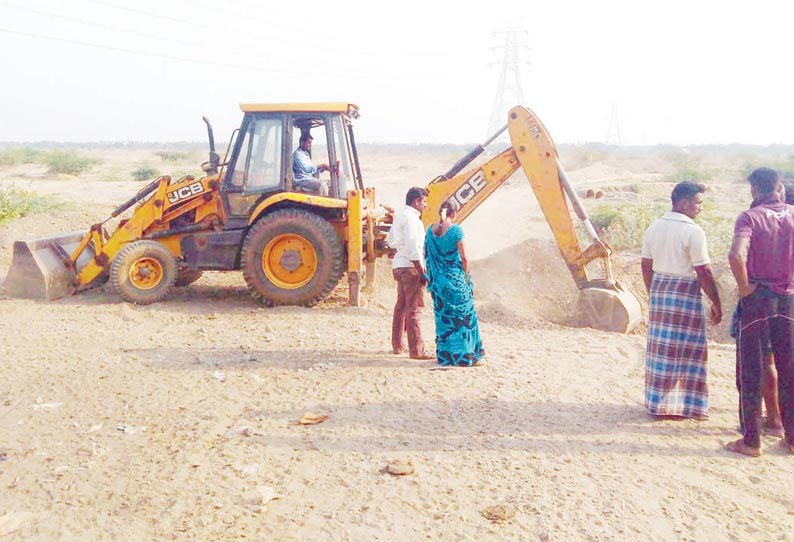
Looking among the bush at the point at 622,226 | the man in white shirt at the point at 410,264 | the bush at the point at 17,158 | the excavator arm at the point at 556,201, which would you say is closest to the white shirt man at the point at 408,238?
the man in white shirt at the point at 410,264

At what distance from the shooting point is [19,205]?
15.7 m

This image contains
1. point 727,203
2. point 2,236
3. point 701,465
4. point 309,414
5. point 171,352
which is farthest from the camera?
point 727,203

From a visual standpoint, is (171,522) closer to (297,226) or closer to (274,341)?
(274,341)

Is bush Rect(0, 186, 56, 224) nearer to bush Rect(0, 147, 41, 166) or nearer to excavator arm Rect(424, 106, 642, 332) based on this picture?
excavator arm Rect(424, 106, 642, 332)

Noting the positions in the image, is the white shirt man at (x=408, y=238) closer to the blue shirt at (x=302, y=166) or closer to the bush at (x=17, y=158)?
the blue shirt at (x=302, y=166)

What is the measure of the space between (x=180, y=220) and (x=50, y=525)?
604cm

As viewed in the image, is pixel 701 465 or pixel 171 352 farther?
pixel 171 352

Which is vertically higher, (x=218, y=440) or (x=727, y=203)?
(x=727, y=203)

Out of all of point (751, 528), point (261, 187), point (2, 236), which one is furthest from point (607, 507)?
point (2, 236)

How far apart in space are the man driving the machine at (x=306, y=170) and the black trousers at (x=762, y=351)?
5.44 meters

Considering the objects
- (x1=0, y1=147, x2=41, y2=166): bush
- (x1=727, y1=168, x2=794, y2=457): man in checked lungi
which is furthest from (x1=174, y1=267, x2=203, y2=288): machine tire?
(x1=0, y1=147, x2=41, y2=166): bush

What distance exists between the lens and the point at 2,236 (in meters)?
13.3

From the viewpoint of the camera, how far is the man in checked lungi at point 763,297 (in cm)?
482

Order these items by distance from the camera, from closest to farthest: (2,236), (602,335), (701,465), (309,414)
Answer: (701,465) < (309,414) < (602,335) < (2,236)
